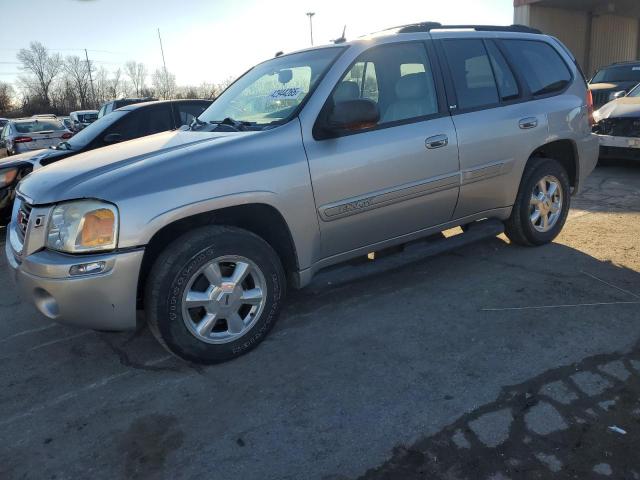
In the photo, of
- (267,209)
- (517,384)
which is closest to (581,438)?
(517,384)

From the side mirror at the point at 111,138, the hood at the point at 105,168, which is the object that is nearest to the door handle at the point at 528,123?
the hood at the point at 105,168

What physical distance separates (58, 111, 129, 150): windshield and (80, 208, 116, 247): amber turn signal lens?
4.67 metres

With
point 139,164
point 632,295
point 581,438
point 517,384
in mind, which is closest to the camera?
point 581,438

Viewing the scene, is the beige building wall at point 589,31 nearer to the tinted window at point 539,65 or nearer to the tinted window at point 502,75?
the tinted window at point 539,65

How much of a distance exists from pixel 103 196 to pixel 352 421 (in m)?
1.72

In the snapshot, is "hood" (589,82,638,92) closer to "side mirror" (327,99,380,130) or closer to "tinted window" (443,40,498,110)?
"tinted window" (443,40,498,110)

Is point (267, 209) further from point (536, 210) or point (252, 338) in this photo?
point (536, 210)

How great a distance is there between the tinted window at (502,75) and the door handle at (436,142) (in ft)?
2.89

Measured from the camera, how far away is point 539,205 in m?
4.76

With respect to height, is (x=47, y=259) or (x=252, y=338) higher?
(x=47, y=259)

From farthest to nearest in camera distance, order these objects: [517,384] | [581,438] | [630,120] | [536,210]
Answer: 1. [630,120]
2. [536,210]
3. [517,384]
4. [581,438]

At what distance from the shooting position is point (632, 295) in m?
3.81

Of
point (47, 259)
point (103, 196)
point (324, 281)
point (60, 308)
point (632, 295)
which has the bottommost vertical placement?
point (632, 295)

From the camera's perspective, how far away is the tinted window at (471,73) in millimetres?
4043
